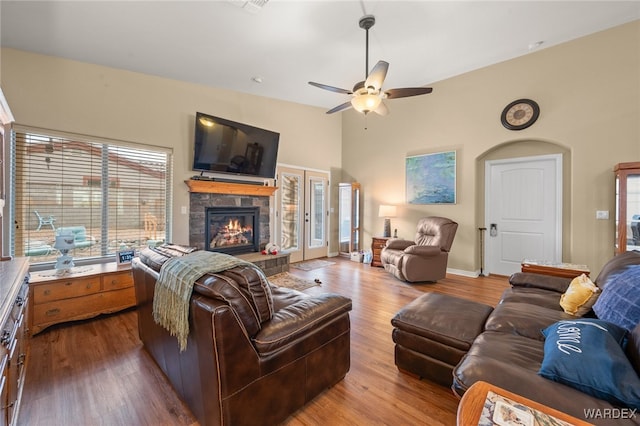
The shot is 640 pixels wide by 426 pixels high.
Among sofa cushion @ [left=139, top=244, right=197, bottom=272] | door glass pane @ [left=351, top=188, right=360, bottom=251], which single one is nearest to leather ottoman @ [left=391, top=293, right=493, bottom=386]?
sofa cushion @ [left=139, top=244, right=197, bottom=272]

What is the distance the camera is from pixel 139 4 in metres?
2.64

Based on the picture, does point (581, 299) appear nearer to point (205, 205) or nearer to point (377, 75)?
point (377, 75)

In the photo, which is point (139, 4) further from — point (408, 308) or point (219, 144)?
point (408, 308)

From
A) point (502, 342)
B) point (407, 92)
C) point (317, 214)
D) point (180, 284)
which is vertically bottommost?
point (502, 342)

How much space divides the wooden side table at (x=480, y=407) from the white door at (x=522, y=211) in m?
4.51

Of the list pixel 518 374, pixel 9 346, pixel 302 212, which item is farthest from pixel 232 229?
pixel 518 374

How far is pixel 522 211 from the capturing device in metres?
4.58

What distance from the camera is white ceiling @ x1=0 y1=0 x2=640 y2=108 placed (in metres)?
2.76

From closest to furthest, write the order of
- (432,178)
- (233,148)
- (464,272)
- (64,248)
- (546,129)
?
(64,248)
(546,129)
(233,148)
(464,272)
(432,178)

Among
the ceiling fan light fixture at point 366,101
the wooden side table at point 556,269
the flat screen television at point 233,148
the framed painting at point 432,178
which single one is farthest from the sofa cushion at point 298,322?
the framed painting at point 432,178

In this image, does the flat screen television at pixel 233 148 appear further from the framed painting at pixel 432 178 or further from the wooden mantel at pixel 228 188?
the framed painting at pixel 432 178

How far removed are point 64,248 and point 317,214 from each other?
4405 mm

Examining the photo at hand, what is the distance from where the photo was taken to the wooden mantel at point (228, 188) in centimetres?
423

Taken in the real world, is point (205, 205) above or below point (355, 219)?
above
